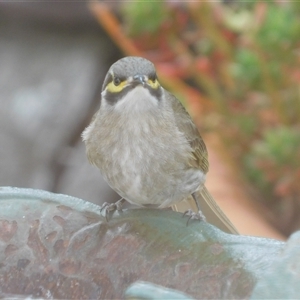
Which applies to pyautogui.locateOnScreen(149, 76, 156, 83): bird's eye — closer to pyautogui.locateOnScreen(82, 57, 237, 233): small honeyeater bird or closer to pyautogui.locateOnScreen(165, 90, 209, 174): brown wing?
pyautogui.locateOnScreen(82, 57, 237, 233): small honeyeater bird

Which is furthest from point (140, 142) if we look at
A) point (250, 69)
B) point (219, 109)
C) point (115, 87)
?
point (219, 109)

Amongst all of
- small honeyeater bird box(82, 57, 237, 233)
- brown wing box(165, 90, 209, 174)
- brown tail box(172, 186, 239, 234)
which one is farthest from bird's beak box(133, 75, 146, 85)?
brown tail box(172, 186, 239, 234)

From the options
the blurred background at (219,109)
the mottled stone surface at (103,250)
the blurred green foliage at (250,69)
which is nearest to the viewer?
the mottled stone surface at (103,250)

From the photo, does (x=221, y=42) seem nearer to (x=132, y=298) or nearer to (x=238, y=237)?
(x=238, y=237)

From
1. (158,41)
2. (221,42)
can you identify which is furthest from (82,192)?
(221,42)

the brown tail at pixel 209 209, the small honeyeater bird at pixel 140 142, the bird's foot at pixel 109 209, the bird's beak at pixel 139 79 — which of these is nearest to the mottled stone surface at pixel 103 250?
the bird's foot at pixel 109 209

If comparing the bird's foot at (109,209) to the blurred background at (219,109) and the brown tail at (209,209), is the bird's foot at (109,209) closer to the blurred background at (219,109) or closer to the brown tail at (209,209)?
the brown tail at (209,209)
